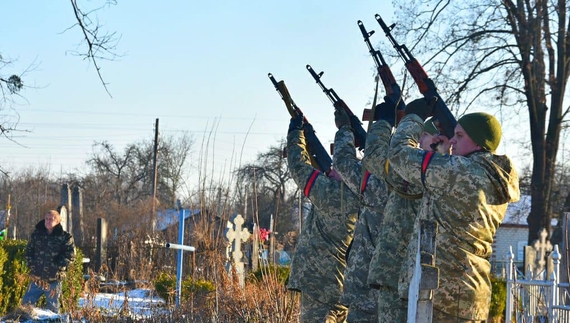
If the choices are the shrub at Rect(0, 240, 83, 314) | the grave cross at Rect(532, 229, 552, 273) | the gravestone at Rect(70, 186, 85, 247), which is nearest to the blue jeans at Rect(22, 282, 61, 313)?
the shrub at Rect(0, 240, 83, 314)

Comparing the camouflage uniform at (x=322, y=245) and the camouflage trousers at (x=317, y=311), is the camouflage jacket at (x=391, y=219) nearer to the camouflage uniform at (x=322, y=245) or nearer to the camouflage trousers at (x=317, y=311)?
the camouflage uniform at (x=322, y=245)

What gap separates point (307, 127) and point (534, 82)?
12676 millimetres

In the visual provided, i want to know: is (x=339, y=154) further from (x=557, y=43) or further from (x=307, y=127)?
(x=557, y=43)

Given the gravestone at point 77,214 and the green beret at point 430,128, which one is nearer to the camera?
the green beret at point 430,128

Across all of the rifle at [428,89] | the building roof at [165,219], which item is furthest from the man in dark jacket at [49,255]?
the building roof at [165,219]

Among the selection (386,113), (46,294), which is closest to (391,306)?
(386,113)

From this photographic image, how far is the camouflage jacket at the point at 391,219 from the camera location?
439cm

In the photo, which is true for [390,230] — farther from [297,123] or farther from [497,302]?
[497,302]

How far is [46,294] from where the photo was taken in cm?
1014

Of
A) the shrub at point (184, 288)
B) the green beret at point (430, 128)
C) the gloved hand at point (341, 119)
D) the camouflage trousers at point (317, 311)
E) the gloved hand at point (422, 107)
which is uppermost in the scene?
the gloved hand at point (341, 119)

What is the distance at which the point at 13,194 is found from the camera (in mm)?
43281

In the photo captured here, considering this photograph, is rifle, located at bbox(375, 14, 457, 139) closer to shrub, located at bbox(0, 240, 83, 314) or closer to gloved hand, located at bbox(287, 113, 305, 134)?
gloved hand, located at bbox(287, 113, 305, 134)

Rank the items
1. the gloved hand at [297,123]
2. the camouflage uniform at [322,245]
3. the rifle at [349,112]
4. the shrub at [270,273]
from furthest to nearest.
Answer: the shrub at [270,273], the gloved hand at [297,123], the rifle at [349,112], the camouflage uniform at [322,245]

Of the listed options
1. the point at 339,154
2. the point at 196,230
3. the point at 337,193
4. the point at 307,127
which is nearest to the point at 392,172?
the point at 339,154
